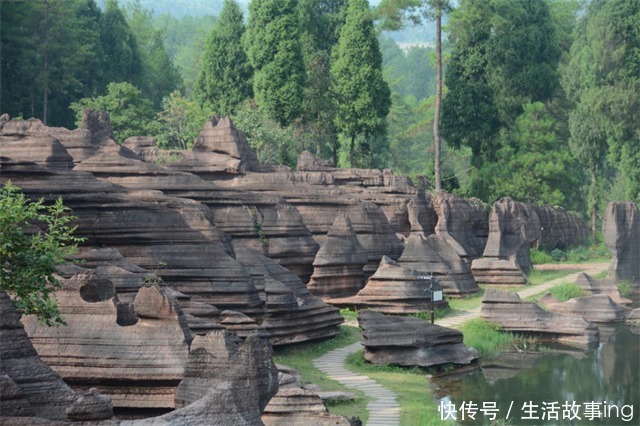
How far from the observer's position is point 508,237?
133 ft

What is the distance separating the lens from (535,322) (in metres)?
27.5

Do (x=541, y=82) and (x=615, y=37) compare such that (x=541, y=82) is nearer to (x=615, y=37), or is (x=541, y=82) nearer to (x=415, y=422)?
(x=615, y=37)

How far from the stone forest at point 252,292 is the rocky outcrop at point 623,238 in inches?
2.5

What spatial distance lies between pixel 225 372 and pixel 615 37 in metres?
43.4

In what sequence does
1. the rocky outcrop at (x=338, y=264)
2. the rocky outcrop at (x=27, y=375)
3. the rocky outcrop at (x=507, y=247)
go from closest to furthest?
the rocky outcrop at (x=27, y=375) < the rocky outcrop at (x=338, y=264) < the rocky outcrop at (x=507, y=247)

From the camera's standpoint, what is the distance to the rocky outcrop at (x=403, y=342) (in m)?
21.8

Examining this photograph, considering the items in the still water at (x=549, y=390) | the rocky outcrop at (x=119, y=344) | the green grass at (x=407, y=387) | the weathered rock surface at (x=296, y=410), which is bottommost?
the still water at (x=549, y=390)

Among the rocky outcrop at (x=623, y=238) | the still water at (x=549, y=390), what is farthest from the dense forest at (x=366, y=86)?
the still water at (x=549, y=390)

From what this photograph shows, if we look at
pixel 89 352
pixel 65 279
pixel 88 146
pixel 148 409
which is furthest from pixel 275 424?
pixel 88 146

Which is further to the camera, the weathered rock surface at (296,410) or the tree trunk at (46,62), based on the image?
the tree trunk at (46,62)

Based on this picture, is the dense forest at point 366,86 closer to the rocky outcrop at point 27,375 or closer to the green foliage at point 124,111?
the green foliage at point 124,111

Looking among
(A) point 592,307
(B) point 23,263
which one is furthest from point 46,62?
(B) point 23,263

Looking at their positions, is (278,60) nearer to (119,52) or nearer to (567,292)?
(119,52)

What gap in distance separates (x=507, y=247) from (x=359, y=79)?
1762cm
